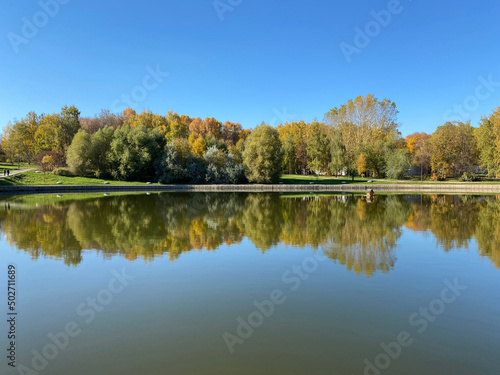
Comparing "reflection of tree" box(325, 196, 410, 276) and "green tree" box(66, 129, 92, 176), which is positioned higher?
"green tree" box(66, 129, 92, 176)

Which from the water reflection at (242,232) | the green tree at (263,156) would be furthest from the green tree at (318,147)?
the water reflection at (242,232)

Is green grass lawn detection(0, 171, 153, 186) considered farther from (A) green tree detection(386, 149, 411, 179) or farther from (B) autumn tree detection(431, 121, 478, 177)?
(B) autumn tree detection(431, 121, 478, 177)

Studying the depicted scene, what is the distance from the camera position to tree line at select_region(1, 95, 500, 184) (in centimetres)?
5534

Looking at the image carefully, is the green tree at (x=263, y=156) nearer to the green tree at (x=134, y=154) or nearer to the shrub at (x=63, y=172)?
the green tree at (x=134, y=154)

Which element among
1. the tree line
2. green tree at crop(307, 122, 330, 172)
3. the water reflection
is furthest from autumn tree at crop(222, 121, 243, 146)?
the water reflection

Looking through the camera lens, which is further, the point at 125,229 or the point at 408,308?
the point at 125,229

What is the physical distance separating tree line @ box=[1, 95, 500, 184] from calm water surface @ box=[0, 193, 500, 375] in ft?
135

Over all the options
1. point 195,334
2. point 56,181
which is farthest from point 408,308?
point 56,181

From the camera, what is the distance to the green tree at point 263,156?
2147 inches

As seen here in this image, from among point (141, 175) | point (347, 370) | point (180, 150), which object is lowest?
point (347, 370)

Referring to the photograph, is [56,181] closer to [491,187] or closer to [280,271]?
[280,271]

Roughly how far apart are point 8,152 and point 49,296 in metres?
85.0

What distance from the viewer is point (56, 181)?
5112 cm

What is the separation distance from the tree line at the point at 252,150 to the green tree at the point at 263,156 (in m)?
0.16
